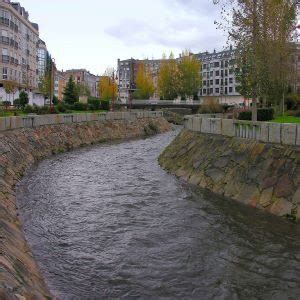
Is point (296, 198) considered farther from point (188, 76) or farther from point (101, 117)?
point (188, 76)

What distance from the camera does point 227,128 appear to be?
20.0 metres

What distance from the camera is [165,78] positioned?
98.1 meters

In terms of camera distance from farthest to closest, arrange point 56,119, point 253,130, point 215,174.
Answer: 1. point 56,119
2. point 215,174
3. point 253,130

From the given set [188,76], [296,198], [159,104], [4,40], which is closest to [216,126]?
[296,198]

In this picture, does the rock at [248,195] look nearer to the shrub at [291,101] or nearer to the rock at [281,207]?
the rock at [281,207]

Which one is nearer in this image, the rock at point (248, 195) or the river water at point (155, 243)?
the river water at point (155, 243)

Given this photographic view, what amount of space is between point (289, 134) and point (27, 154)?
16.7 meters

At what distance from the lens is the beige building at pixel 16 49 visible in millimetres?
66312

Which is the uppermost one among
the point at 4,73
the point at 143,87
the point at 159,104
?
the point at 4,73

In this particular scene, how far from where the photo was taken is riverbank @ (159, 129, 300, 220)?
557 inches

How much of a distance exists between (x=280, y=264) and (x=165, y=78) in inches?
3546

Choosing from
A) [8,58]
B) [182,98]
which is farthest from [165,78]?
[8,58]

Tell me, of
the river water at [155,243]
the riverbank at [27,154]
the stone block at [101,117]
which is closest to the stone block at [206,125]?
the river water at [155,243]

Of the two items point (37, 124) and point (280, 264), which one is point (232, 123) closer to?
point (280, 264)
